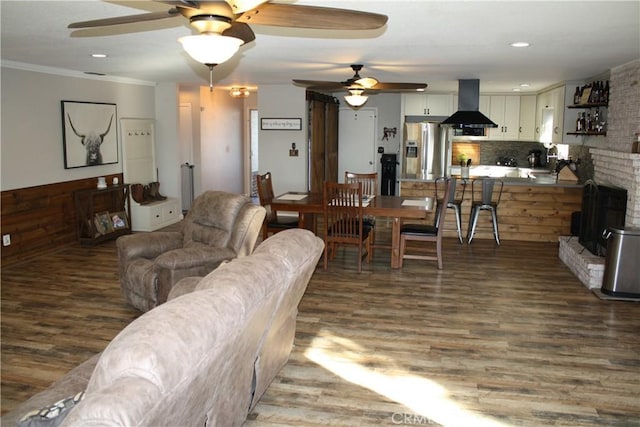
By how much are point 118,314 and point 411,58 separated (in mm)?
3627

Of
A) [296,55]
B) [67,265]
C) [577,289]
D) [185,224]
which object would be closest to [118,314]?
[185,224]

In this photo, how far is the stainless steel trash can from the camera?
5.09 metres

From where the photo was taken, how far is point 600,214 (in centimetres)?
606

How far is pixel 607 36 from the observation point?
14.0ft

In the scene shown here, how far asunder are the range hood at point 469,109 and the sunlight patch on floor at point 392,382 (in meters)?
4.44

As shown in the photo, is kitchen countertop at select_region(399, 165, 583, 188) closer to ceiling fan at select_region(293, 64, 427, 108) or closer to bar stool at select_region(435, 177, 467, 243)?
bar stool at select_region(435, 177, 467, 243)

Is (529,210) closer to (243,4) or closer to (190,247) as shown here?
(190,247)

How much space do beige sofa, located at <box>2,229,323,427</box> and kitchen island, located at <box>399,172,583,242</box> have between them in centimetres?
533

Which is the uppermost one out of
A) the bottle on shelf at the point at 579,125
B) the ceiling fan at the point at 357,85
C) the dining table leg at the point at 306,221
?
the ceiling fan at the point at 357,85

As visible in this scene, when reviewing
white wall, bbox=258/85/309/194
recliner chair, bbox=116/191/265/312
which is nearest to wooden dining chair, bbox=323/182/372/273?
recliner chair, bbox=116/191/265/312

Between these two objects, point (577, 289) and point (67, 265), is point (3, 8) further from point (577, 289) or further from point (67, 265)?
point (577, 289)

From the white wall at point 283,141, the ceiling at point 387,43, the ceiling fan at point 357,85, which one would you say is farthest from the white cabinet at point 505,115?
the ceiling fan at point 357,85

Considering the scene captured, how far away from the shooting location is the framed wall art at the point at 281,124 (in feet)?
30.6

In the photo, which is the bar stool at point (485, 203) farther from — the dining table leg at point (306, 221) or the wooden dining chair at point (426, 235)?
the dining table leg at point (306, 221)
